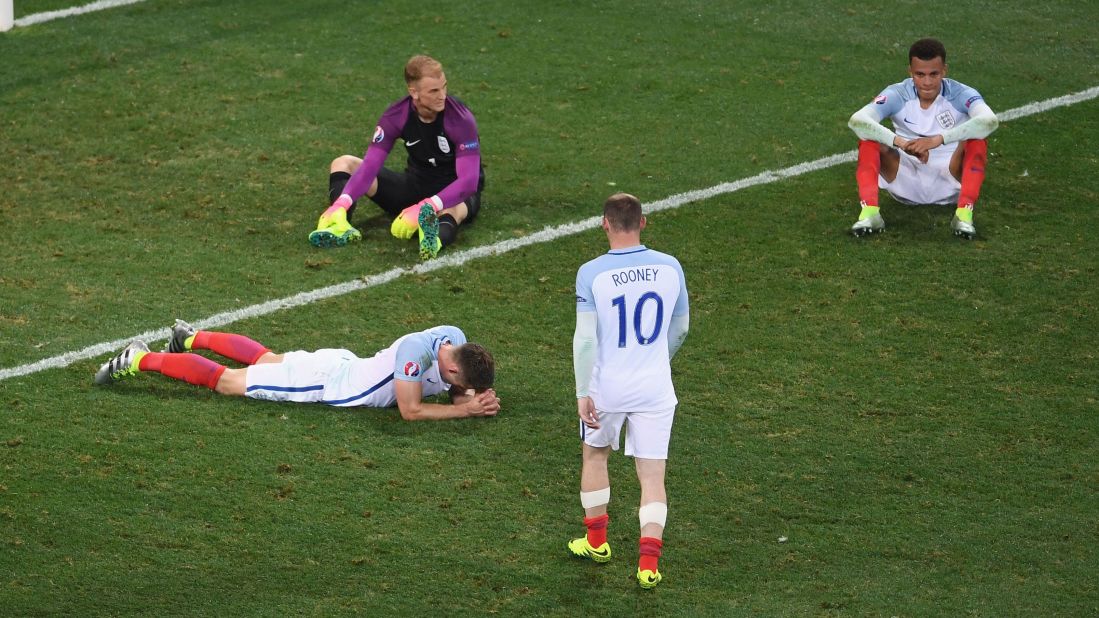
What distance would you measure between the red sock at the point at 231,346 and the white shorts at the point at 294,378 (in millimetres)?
226

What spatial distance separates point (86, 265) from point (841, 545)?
5.27 m

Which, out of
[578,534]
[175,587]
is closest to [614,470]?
[578,534]

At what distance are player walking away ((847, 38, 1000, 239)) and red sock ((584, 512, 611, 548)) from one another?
410 centimetres

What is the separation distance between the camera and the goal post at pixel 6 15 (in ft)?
43.2

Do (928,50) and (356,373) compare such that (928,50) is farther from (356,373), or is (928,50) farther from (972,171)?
(356,373)

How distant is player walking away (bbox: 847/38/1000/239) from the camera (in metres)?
9.65

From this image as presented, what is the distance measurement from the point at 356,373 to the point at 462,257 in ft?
6.73

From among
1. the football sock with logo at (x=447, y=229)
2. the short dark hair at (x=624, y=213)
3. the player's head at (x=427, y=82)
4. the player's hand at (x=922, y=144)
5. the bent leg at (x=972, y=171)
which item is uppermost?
the player's head at (x=427, y=82)

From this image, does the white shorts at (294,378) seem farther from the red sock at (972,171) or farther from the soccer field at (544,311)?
the red sock at (972,171)

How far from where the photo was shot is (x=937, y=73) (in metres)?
9.73

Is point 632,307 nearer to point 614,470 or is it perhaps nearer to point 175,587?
point 614,470

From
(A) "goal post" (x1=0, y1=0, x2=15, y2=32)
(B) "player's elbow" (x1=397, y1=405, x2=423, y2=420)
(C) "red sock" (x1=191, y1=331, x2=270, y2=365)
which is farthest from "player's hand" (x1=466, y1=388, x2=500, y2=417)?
(A) "goal post" (x1=0, y1=0, x2=15, y2=32)

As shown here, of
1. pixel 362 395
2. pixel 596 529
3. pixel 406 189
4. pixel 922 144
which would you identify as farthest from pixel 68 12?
pixel 596 529

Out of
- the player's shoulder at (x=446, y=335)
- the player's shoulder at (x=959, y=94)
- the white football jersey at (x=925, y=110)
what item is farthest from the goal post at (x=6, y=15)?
the player's shoulder at (x=959, y=94)
